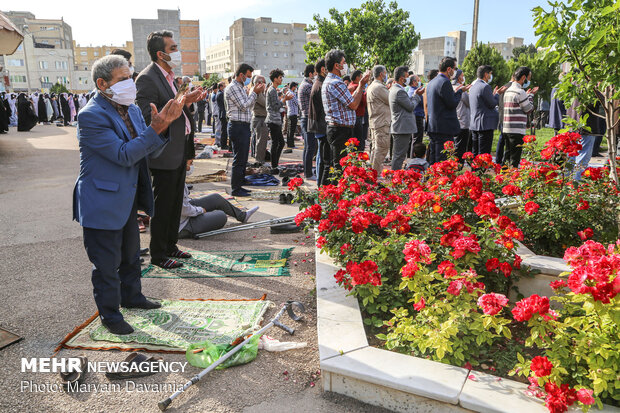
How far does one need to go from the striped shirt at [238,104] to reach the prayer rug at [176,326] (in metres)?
4.41

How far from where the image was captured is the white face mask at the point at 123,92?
319 centimetres

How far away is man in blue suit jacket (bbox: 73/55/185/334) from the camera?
10.2ft

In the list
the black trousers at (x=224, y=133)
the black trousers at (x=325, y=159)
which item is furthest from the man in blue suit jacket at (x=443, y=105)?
the black trousers at (x=224, y=133)

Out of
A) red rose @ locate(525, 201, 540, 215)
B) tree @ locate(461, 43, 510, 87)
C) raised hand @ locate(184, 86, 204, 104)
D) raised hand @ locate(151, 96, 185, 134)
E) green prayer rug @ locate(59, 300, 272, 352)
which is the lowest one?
green prayer rug @ locate(59, 300, 272, 352)

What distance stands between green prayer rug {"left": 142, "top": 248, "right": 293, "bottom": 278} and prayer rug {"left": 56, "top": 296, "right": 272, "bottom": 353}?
65 cm

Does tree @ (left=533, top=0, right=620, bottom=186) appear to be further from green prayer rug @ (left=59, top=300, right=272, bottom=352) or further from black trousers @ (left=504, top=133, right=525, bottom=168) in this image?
black trousers @ (left=504, top=133, right=525, bottom=168)

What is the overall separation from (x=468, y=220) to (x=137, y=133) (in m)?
2.81

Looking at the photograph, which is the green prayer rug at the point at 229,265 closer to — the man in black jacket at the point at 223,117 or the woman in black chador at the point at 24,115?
the man in black jacket at the point at 223,117

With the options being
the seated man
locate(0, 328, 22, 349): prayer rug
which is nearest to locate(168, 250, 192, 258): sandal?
the seated man

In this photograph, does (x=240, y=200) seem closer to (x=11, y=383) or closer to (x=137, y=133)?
(x=137, y=133)

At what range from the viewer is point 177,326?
11.3ft

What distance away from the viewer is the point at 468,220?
4.04 metres

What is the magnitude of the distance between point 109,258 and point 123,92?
1.16 m

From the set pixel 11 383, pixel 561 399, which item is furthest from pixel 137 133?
pixel 561 399
